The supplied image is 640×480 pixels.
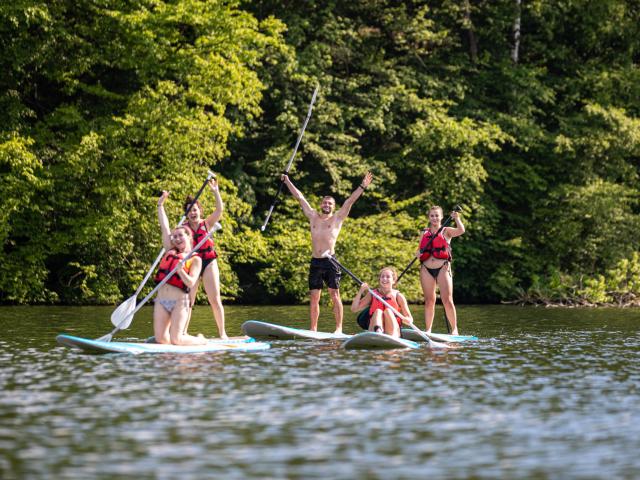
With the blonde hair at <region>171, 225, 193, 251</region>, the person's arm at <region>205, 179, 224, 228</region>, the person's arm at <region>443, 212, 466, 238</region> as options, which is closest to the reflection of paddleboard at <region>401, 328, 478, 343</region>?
the person's arm at <region>443, 212, 466, 238</region>

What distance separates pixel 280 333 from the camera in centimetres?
1778

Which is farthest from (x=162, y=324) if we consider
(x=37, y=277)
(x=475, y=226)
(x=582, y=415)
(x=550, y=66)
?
(x=550, y=66)

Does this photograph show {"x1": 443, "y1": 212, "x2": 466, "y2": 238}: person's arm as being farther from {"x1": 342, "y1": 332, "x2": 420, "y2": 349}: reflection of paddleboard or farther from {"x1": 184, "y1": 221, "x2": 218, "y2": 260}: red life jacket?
{"x1": 184, "y1": 221, "x2": 218, "y2": 260}: red life jacket

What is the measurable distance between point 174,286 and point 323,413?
5234 millimetres

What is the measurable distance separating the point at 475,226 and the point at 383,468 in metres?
30.1

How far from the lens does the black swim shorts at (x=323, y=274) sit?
1798 centimetres

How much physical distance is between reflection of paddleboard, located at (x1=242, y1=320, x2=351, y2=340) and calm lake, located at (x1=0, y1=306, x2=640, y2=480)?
58cm

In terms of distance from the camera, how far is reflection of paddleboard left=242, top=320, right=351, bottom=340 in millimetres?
17375

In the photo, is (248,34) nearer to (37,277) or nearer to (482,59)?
(37,277)

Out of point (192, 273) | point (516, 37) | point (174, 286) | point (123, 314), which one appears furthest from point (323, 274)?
point (516, 37)

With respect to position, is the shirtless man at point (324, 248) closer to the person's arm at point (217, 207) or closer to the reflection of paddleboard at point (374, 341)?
the reflection of paddleboard at point (374, 341)

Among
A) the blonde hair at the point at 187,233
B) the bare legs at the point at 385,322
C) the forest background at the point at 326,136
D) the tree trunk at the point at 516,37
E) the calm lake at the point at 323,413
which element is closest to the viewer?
the calm lake at the point at 323,413

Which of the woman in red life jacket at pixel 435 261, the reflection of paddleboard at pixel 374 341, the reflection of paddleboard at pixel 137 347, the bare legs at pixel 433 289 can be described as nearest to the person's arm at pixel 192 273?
the reflection of paddleboard at pixel 137 347

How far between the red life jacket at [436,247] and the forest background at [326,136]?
13.8 metres
